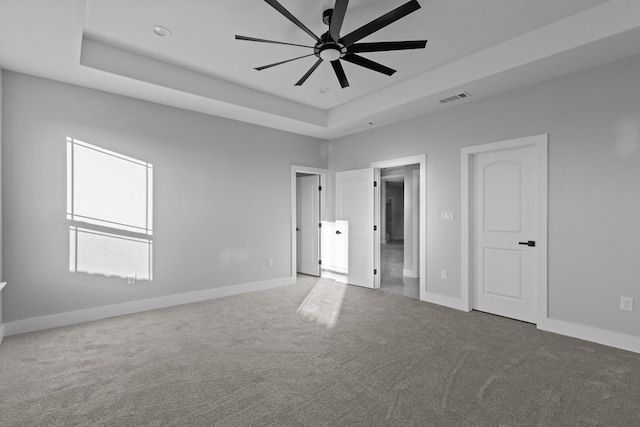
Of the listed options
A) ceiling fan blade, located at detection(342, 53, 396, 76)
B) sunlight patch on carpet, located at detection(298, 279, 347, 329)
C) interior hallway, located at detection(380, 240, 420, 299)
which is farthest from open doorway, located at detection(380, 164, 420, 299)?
ceiling fan blade, located at detection(342, 53, 396, 76)

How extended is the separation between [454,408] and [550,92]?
3451 millimetres

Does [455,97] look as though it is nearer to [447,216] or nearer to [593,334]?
[447,216]

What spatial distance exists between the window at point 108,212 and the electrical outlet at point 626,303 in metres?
5.36

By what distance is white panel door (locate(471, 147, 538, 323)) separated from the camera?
3.85 meters

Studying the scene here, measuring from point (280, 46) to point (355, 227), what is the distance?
11.0 feet

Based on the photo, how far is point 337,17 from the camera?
2344 mm

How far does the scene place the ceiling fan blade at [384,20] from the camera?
7.21 ft

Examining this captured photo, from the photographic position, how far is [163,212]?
448 centimetres

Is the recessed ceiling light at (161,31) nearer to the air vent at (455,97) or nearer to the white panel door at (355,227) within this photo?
the air vent at (455,97)

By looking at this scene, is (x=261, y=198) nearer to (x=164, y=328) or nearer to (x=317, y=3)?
(x=164, y=328)

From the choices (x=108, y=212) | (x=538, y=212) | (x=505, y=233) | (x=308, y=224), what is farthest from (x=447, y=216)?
(x=108, y=212)

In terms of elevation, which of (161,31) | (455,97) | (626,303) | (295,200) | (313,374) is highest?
(161,31)

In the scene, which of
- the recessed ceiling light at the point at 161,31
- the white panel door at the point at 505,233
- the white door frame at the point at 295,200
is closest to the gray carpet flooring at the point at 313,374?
the white panel door at the point at 505,233

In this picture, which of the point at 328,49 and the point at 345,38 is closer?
the point at 345,38
